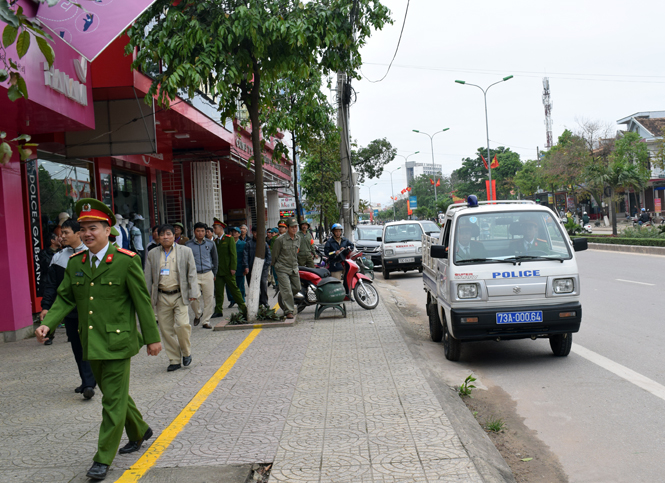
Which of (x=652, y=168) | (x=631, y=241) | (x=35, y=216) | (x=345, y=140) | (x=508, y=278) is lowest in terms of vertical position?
(x=631, y=241)

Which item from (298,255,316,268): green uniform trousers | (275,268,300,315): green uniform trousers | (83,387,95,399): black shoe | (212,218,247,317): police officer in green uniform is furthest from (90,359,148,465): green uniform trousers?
(298,255,316,268): green uniform trousers

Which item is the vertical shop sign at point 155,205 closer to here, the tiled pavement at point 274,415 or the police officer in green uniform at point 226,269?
the police officer in green uniform at point 226,269

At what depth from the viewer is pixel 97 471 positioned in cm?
395

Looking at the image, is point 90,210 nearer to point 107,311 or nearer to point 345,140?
point 107,311

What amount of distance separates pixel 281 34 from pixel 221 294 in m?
5.25

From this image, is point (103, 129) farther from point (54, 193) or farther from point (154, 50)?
point (154, 50)

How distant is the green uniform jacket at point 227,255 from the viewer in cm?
1152

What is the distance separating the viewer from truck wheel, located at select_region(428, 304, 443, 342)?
8.75m

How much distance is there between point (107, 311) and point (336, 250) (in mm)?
8605

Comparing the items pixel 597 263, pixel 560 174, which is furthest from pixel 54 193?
pixel 560 174

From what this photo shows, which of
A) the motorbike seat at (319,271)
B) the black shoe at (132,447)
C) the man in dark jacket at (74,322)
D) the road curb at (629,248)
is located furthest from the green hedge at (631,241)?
the black shoe at (132,447)

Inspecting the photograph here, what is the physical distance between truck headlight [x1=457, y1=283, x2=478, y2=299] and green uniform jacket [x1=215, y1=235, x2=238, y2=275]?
5.60m

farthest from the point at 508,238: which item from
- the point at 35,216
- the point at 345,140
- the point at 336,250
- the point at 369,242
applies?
the point at 369,242

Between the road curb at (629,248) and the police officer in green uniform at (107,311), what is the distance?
21222 millimetres
